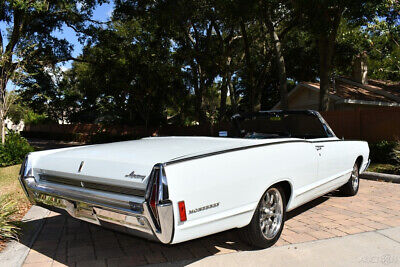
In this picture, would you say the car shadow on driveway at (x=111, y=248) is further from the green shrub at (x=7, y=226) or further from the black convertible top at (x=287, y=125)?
the black convertible top at (x=287, y=125)

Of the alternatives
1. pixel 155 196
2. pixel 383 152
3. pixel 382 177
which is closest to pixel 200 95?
pixel 383 152

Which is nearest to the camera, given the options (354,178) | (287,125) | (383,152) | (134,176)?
(134,176)

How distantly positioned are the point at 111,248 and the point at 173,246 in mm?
767

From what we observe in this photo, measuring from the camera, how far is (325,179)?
4391 millimetres

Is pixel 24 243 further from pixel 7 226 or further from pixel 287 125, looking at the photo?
pixel 287 125

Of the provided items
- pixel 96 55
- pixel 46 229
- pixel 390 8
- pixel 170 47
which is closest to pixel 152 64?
pixel 170 47

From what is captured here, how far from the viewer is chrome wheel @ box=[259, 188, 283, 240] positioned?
11.4 feet

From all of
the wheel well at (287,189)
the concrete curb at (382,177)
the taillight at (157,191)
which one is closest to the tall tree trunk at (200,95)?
the concrete curb at (382,177)

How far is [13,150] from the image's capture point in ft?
34.9

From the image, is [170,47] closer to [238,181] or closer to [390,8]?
[390,8]

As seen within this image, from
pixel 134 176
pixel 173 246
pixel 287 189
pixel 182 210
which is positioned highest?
pixel 134 176

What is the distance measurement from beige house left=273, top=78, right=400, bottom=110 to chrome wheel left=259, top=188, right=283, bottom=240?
48.4ft

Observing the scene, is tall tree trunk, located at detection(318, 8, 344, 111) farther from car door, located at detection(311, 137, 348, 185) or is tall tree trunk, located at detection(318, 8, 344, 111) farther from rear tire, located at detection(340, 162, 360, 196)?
car door, located at detection(311, 137, 348, 185)

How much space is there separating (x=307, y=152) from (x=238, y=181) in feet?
4.69
